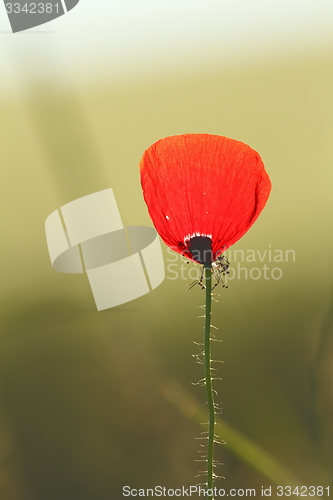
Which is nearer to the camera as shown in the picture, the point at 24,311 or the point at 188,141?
the point at 188,141

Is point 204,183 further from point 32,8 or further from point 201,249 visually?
point 32,8

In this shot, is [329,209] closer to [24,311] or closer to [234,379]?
[234,379]

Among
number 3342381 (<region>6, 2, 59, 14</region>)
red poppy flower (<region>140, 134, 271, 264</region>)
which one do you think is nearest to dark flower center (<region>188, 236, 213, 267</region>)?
red poppy flower (<region>140, 134, 271, 264</region>)

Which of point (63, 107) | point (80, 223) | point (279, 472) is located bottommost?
point (279, 472)

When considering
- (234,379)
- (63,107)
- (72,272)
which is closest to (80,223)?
(72,272)

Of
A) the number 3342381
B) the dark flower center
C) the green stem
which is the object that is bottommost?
the green stem

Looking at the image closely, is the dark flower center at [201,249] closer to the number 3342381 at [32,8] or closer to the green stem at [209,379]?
the green stem at [209,379]

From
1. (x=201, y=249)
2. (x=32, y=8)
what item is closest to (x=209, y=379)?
(x=201, y=249)

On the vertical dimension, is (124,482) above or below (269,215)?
below

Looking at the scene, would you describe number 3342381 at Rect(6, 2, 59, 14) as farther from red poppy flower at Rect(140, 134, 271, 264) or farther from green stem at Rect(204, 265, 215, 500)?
green stem at Rect(204, 265, 215, 500)
